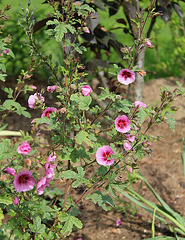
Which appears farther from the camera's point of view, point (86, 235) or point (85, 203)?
point (85, 203)

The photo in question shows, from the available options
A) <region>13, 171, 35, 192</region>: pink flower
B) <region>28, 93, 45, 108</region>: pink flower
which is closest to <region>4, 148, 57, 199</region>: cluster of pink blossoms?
<region>13, 171, 35, 192</region>: pink flower

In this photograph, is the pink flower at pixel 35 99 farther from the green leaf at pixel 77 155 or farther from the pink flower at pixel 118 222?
the pink flower at pixel 118 222

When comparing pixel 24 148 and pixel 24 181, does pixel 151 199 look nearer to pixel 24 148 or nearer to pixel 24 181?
pixel 24 181

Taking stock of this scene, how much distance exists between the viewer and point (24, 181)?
1432 millimetres

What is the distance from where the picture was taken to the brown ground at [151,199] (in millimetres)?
2137

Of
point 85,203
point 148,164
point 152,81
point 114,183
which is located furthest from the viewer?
point 152,81

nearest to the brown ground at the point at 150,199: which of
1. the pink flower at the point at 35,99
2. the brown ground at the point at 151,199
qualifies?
the brown ground at the point at 151,199

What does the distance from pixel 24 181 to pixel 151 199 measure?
4.11 feet

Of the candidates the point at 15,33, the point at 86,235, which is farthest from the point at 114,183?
the point at 15,33

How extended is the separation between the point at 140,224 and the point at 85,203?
44 centimetres

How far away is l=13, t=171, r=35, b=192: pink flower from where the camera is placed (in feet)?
4.60

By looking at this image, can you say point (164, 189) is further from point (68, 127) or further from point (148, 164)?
point (68, 127)

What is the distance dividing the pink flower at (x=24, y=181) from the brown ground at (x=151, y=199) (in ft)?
2.74

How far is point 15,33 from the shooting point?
380cm
